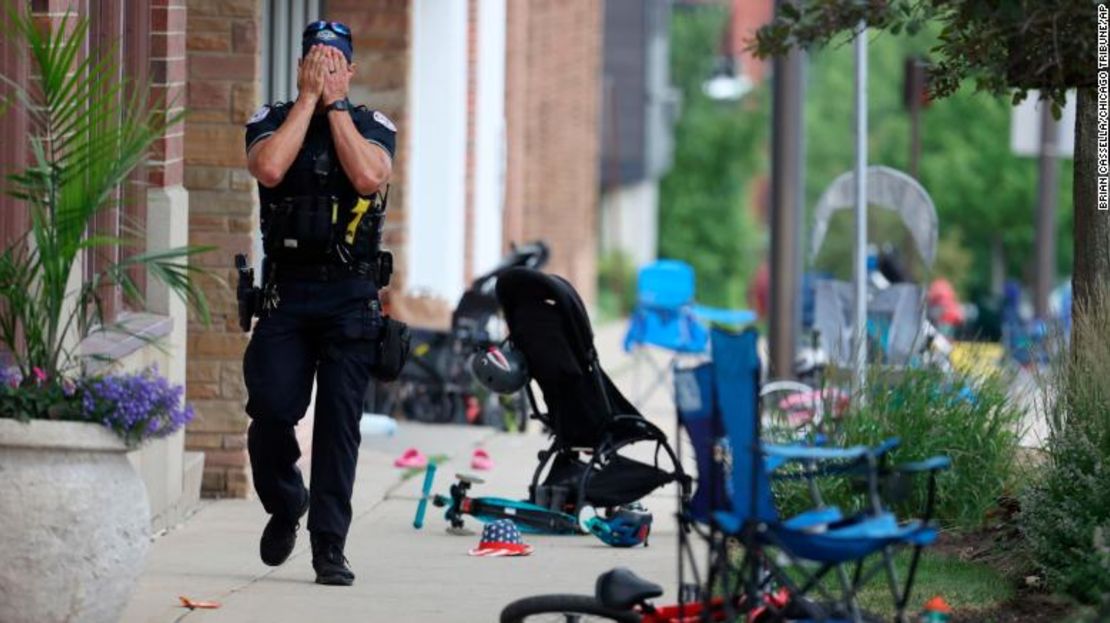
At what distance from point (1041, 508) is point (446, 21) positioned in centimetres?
1097

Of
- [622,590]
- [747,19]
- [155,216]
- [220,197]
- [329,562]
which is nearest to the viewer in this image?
[622,590]

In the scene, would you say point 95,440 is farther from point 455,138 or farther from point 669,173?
point 669,173

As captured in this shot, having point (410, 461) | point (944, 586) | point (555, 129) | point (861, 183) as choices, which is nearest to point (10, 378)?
point (944, 586)

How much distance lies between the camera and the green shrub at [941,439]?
9.81m

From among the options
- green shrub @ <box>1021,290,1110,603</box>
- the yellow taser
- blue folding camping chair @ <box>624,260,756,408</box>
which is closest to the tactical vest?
the yellow taser

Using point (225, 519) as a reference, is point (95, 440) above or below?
above

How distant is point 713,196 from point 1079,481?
5764 centimetres

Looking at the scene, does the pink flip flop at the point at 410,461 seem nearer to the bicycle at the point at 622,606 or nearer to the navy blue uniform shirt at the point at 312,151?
the navy blue uniform shirt at the point at 312,151

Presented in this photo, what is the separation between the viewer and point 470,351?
15.8 metres

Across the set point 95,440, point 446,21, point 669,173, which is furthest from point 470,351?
point 669,173

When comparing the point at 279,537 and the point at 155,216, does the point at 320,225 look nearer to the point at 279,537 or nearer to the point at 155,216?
the point at 279,537

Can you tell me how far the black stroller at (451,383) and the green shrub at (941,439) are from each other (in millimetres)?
5670

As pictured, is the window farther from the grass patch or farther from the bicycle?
the bicycle

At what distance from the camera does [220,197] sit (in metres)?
11.2
